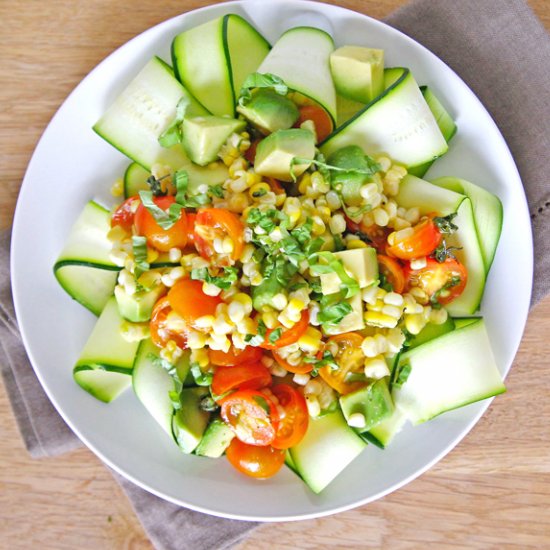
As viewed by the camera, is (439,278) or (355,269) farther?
(439,278)

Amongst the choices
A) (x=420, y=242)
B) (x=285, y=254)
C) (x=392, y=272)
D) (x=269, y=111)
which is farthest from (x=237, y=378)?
(x=269, y=111)

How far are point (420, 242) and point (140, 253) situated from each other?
80cm

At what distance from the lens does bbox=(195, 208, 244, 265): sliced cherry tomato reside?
5.53 ft

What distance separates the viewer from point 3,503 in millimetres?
2238

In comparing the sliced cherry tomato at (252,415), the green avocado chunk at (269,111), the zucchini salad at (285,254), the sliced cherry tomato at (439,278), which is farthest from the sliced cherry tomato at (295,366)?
the green avocado chunk at (269,111)

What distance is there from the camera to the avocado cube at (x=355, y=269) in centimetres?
165

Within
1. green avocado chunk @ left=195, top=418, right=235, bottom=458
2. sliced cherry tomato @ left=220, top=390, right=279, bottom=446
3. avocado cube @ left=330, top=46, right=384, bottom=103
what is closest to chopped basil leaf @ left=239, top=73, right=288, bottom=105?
avocado cube @ left=330, top=46, right=384, bottom=103

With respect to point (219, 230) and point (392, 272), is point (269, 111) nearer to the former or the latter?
point (219, 230)

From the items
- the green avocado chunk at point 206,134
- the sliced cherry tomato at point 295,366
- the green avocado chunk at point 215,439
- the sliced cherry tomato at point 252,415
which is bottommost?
the green avocado chunk at point 215,439

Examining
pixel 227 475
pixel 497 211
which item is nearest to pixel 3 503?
pixel 227 475

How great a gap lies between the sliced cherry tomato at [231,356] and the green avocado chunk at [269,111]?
662 mm

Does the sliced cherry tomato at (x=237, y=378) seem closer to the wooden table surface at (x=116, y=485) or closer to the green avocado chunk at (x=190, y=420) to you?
the green avocado chunk at (x=190, y=420)

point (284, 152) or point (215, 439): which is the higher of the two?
point (284, 152)

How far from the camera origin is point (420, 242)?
1.70 metres
